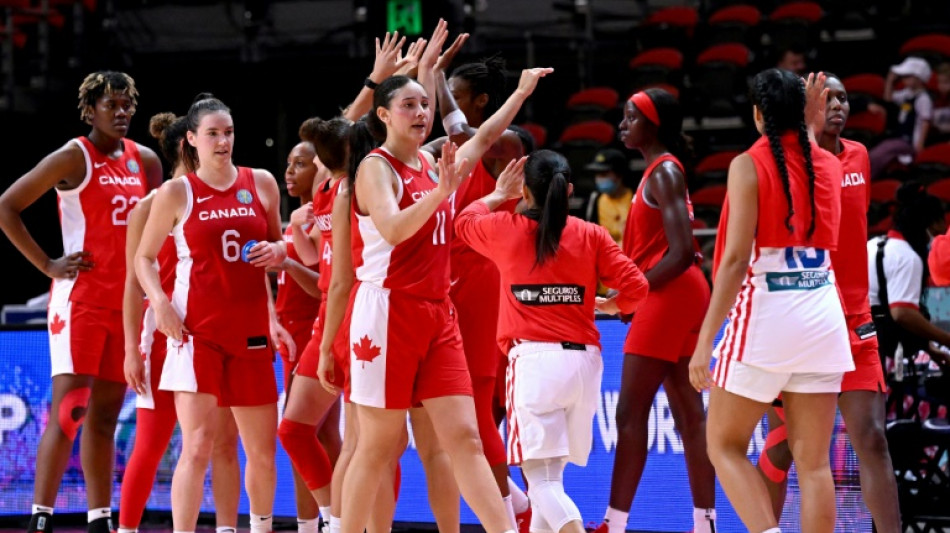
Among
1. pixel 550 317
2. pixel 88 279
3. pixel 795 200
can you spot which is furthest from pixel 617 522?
pixel 88 279

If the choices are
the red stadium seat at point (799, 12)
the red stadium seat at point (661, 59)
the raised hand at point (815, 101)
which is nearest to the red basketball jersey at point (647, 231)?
the raised hand at point (815, 101)

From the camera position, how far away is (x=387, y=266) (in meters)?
4.93

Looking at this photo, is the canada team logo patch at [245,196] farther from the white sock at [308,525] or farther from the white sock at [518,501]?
the white sock at [518,501]

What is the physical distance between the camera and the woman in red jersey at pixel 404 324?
4.84 meters

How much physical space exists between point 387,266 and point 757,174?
1.43 metres

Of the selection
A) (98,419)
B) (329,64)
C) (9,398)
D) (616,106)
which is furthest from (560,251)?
(329,64)

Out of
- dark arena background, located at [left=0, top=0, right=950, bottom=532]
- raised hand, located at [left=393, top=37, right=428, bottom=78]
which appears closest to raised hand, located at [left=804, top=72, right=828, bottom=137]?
raised hand, located at [left=393, top=37, right=428, bottom=78]

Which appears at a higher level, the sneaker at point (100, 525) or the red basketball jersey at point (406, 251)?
the red basketball jersey at point (406, 251)

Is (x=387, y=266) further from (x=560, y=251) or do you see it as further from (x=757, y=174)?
(x=757, y=174)

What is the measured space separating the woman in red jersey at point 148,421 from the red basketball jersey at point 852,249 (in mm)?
2793

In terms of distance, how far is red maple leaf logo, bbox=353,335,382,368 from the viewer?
489cm

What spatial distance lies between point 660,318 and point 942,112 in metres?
7.77

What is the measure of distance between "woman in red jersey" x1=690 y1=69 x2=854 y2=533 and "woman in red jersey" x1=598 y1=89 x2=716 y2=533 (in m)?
0.90

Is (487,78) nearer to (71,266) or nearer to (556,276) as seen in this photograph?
(556,276)
